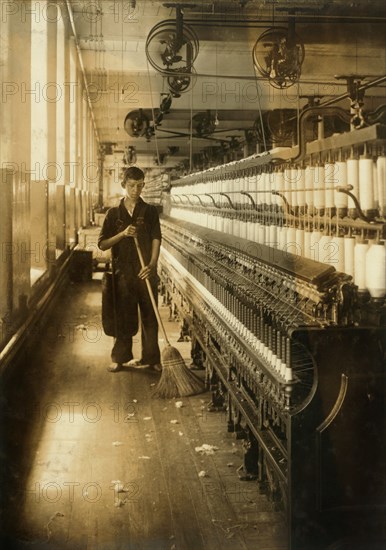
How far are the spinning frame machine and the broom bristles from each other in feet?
3.91

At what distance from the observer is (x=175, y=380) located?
5012 mm

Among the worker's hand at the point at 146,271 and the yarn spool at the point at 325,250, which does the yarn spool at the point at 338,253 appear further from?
the worker's hand at the point at 146,271

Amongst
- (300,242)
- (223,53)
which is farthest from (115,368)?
(223,53)

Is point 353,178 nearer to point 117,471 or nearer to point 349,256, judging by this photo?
point 349,256

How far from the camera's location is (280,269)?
10.6ft

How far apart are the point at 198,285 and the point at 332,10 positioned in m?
4.01

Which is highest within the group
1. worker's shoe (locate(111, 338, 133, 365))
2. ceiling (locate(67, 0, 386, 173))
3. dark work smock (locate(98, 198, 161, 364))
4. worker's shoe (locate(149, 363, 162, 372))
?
ceiling (locate(67, 0, 386, 173))

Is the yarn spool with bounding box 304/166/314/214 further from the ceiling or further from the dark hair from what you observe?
the dark hair

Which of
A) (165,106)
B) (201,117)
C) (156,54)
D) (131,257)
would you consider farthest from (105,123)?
(131,257)

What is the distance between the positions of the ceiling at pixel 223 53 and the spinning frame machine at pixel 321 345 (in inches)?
46.7

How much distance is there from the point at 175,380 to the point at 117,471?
1492 millimetres

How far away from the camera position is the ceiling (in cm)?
743

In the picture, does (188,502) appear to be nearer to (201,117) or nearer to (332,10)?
(332,10)

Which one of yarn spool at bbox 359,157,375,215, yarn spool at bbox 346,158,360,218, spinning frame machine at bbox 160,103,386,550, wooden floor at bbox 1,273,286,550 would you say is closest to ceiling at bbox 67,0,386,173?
spinning frame machine at bbox 160,103,386,550
